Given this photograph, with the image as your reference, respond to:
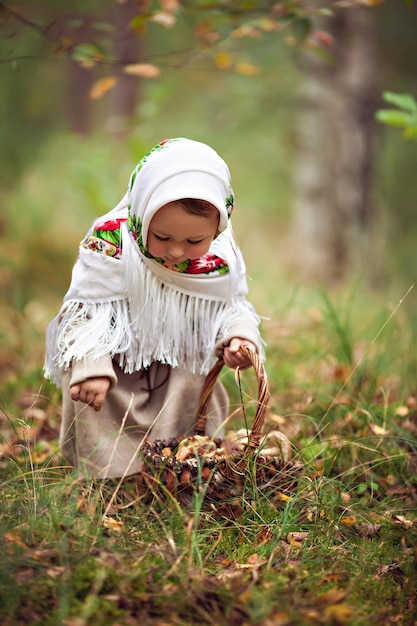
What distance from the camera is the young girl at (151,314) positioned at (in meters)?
2.17

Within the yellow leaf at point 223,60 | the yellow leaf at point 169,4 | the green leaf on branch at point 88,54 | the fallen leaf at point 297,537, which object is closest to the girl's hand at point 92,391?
the fallen leaf at point 297,537

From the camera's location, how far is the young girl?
2.17 meters

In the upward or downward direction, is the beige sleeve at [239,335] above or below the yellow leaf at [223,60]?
below

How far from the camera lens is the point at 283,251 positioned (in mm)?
7633

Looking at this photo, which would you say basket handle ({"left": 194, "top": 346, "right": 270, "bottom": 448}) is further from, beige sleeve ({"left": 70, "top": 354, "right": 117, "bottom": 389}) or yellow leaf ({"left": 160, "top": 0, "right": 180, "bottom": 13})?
yellow leaf ({"left": 160, "top": 0, "right": 180, "bottom": 13})

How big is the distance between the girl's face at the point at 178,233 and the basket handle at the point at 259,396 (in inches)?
16.1

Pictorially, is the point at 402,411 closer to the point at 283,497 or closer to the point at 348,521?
the point at 348,521

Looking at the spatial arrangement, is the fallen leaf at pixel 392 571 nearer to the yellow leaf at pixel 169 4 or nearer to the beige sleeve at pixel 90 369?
the beige sleeve at pixel 90 369

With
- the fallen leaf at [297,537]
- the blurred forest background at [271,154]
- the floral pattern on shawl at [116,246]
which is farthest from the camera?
the blurred forest background at [271,154]

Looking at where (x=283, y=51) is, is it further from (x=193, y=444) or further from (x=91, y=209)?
(x=193, y=444)

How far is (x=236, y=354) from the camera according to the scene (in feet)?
8.02

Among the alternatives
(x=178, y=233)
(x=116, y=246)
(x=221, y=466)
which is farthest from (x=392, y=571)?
(x=116, y=246)

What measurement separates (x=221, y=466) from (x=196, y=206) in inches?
33.7

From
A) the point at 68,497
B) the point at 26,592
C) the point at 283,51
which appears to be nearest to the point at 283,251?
the point at 283,51
